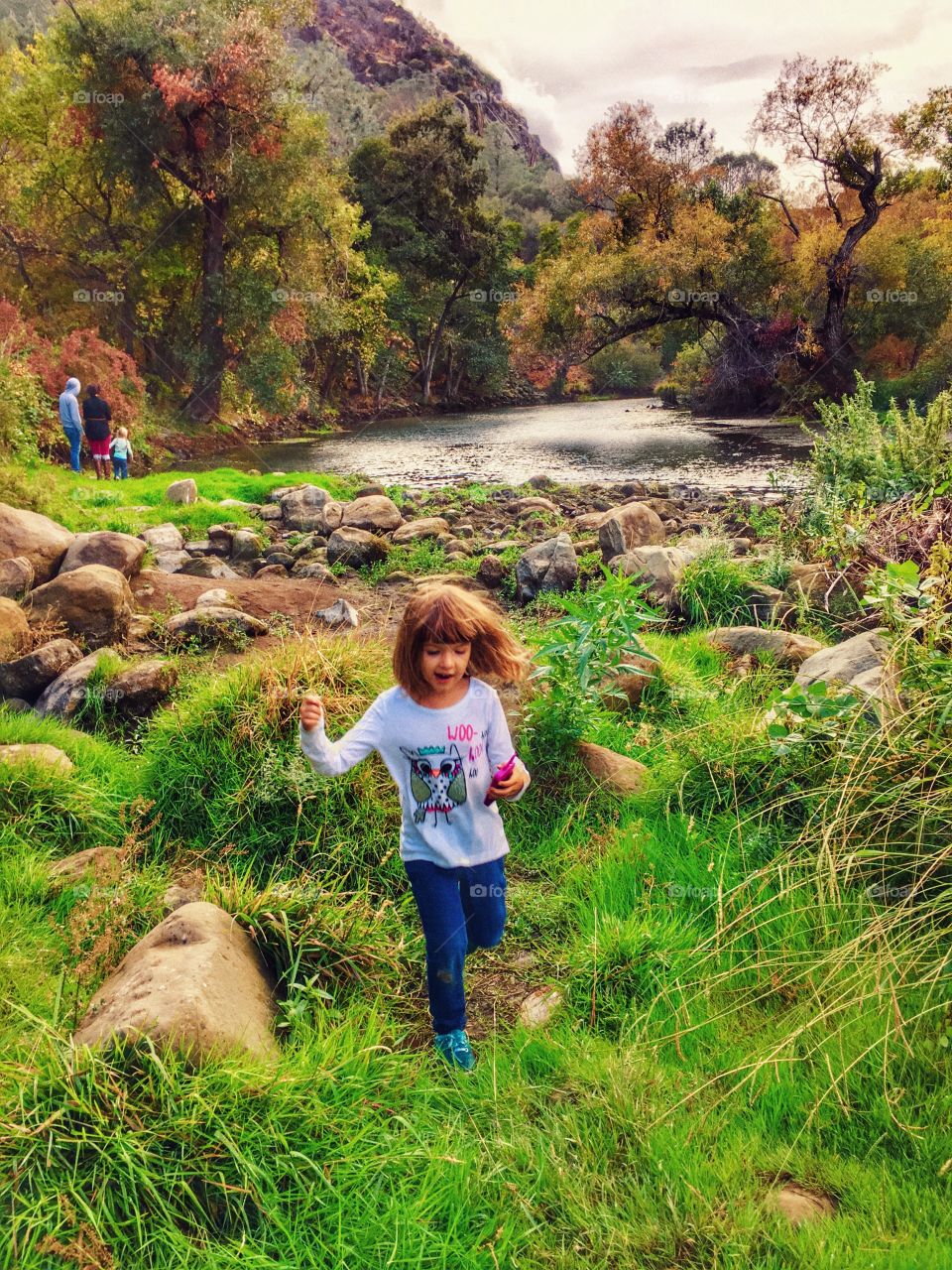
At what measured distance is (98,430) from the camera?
52.6 feet

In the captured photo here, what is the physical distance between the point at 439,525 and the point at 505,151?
9052 cm

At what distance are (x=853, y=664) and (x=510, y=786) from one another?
7.57ft

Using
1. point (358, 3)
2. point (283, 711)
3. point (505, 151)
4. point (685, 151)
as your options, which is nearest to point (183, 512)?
point (283, 711)

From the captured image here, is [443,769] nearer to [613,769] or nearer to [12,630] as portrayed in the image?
[613,769]

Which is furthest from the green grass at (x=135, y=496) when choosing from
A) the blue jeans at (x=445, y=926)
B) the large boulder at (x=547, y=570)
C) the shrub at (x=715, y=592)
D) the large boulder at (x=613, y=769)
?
the blue jeans at (x=445, y=926)

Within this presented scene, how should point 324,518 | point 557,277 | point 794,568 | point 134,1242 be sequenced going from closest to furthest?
1. point 134,1242
2. point 794,568
3. point 324,518
4. point 557,277

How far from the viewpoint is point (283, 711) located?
390cm

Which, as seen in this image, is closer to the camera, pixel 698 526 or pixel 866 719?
pixel 866 719

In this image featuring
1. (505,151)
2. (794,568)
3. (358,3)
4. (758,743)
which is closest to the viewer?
(758,743)

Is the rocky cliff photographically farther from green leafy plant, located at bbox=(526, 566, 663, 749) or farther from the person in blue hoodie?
green leafy plant, located at bbox=(526, 566, 663, 749)

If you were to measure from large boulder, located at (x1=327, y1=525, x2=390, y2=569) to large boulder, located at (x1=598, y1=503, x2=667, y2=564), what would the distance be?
8.89 ft

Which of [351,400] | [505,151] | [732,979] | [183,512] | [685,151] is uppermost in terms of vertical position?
[505,151]

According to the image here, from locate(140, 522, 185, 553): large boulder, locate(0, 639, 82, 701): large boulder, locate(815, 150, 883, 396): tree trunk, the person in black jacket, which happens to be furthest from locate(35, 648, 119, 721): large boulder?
locate(815, 150, 883, 396): tree trunk

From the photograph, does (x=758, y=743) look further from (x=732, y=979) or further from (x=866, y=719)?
(x=732, y=979)
